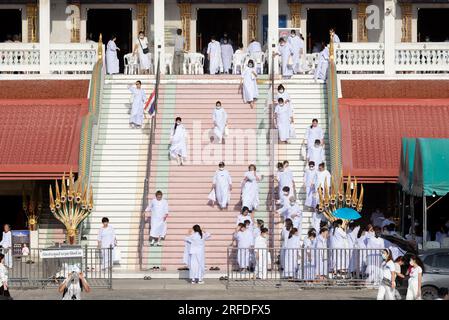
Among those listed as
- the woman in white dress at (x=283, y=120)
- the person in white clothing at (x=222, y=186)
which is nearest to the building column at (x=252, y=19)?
the woman in white dress at (x=283, y=120)

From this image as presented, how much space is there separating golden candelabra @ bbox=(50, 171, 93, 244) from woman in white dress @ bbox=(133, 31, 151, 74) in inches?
304

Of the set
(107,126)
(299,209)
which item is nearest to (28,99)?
(107,126)

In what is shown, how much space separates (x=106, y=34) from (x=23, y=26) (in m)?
2.74

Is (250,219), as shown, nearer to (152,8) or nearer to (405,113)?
(405,113)

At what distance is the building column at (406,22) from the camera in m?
44.9

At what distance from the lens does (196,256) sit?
30.8 m

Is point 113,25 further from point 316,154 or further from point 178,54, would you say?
point 316,154

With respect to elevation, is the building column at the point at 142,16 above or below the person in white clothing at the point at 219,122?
above

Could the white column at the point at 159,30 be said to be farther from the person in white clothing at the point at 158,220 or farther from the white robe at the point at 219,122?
Result: the person in white clothing at the point at 158,220

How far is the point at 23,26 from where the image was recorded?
148ft

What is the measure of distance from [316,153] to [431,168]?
4573mm

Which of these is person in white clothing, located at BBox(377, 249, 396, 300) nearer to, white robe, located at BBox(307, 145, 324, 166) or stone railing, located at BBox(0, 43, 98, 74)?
white robe, located at BBox(307, 145, 324, 166)

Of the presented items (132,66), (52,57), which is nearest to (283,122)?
(132,66)

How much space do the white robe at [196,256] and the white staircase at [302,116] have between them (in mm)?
2890
